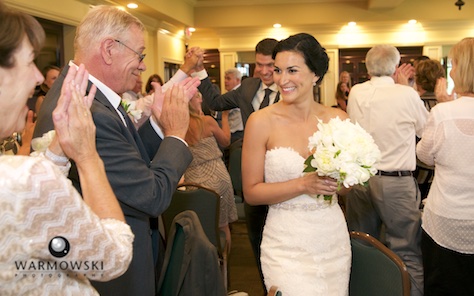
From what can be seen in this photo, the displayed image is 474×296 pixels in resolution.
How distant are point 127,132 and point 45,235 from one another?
0.78 meters

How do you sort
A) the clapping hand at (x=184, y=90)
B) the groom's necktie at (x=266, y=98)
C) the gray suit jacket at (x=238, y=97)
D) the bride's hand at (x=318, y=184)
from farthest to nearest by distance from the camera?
the gray suit jacket at (x=238, y=97)
the groom's necktie at (x=266, y=98)
the bride's hand at (x=318, y=184)
the clapping hand at (x=184, y=90)

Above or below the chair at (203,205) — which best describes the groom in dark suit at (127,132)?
above

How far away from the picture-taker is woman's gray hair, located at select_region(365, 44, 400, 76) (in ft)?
13.2

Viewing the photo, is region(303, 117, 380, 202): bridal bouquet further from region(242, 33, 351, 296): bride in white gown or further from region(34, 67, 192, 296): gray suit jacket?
region(34, 67, 192, 296): gray suit jacket

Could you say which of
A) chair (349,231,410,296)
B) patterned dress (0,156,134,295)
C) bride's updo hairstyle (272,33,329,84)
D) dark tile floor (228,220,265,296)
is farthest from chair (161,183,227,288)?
patterned dress (0,156,134,295)

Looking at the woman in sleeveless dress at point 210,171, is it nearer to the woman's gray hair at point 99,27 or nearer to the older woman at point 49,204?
the woman's gray hair at point 99,27

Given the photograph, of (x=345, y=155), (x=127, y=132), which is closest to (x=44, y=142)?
(x=127, y=132)

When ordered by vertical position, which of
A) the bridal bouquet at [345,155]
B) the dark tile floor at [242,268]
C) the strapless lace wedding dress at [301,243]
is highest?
the bridal bouquet at [345,155]

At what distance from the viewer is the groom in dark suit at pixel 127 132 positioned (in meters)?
1.71

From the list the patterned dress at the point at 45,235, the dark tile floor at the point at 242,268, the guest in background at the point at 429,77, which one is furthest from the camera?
the guest in background at the point at 429,77

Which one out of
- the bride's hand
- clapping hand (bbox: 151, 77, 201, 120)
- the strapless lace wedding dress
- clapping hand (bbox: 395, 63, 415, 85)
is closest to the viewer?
clapping hand (bbox: 151, 77, 201, 120)

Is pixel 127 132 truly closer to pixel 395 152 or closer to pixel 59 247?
pixel 59 247

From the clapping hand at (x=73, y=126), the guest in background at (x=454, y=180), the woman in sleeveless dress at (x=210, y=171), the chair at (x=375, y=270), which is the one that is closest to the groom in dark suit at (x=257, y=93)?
the woman in sleeveless dress at (x=210, y=171)

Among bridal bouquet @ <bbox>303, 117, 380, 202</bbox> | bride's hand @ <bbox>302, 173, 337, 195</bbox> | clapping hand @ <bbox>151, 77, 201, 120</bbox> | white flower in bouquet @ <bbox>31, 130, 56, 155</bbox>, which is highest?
clapping hand @ <bbox>151, 77, 201, 120</bbox>
